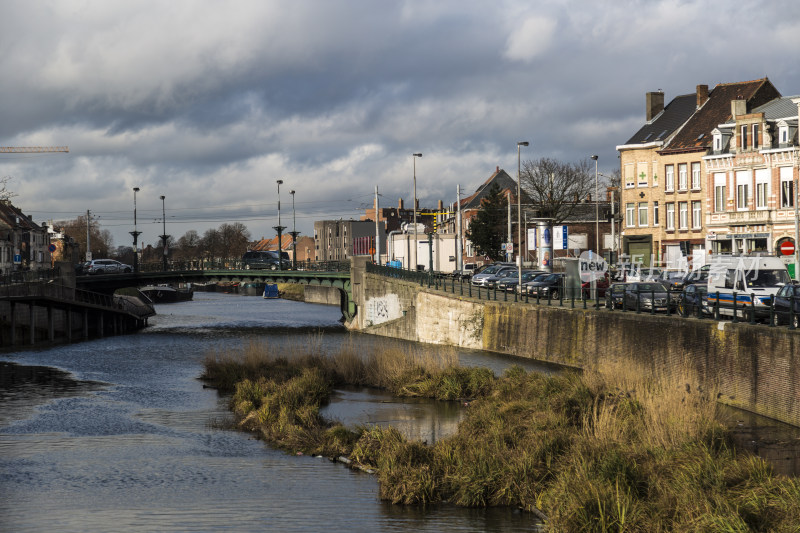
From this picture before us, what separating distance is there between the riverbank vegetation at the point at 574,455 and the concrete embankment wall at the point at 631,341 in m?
3.54

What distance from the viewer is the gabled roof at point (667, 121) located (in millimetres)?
74500

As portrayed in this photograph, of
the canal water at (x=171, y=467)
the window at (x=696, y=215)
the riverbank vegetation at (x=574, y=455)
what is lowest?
the canal water at (x=171, y=467)

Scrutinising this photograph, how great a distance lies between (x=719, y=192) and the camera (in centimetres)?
6462

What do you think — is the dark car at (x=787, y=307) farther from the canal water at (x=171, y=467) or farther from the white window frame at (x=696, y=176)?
the white window frame at (x=696, y=176)

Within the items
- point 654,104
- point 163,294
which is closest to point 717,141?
point 654,104

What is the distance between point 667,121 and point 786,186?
715 inches

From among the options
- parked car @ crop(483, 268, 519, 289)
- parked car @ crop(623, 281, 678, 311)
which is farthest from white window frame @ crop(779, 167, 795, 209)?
parked car @ crop(623, 281, 678, 311)

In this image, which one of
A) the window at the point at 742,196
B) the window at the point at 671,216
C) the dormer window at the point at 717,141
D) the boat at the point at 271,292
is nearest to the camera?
the window at the point at 742,196

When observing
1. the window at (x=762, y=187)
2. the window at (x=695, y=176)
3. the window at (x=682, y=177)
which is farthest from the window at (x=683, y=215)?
the window at (x=762, y=187)

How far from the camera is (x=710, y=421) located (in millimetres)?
20922

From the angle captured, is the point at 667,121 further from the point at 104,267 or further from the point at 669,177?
the point at 104,267

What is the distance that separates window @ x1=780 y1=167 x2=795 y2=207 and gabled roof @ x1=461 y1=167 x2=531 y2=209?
55.7m

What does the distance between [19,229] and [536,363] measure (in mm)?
93259

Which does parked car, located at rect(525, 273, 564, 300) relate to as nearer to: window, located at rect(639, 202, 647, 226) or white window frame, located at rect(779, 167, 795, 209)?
white window frame, located at rect(779, 167, 795, 209)
